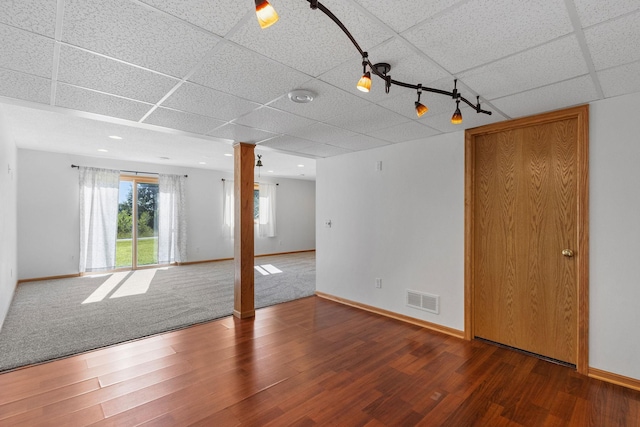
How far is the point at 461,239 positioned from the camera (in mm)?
3283

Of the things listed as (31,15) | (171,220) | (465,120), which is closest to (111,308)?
(171,220)

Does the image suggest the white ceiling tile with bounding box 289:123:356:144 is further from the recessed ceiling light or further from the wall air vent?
the wall air vent

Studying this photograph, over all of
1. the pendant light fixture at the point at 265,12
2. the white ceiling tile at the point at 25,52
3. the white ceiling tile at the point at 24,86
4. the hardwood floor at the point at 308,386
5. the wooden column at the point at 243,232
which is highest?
the white ceiling tile at the point at 25,52

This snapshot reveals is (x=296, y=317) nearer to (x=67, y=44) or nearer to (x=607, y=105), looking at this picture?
(x=67, y=44)

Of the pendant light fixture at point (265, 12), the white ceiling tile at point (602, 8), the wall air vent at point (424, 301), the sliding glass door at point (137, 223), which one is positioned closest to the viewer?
the pendant light fixture at point (265, 12)

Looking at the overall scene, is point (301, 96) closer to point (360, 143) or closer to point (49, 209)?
point (360, 143)

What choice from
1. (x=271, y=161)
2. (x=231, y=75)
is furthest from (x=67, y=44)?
(x=271, y=161)

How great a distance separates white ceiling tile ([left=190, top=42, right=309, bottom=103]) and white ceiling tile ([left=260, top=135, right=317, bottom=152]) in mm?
1291

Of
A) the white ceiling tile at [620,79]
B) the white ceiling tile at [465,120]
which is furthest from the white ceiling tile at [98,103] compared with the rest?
the white ceiling tile at [620,79]

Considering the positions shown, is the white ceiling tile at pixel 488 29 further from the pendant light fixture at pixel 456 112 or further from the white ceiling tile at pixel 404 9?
Answer: the pendant light fixture at pixel 456 112

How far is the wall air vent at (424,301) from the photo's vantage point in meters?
3.48

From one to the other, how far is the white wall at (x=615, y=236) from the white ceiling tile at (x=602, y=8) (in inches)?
55.5

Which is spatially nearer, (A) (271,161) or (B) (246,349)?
(B) (246,349)

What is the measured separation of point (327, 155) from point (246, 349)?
9.55ft
